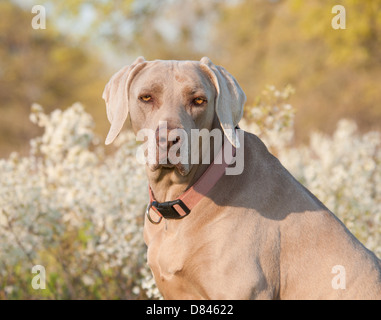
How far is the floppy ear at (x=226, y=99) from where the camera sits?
275 centimetres

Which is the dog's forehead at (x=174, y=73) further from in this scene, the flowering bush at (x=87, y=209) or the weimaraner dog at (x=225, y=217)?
the flowering bush at (x=87, y=209)

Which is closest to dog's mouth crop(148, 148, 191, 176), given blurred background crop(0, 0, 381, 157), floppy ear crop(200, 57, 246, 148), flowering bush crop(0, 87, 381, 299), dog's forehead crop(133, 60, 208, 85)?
floppy ear crop(200, 57, 246, 148)

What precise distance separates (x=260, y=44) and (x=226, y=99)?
19.0 m

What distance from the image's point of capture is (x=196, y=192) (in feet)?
9.39

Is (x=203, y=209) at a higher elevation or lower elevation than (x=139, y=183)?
lower

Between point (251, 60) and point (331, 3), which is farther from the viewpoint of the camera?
point (251, 60)

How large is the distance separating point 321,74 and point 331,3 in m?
4.83

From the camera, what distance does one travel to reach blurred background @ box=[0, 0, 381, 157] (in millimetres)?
15156

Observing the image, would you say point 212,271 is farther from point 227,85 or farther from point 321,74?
point 321,74

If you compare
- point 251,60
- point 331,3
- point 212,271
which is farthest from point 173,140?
point 251,60

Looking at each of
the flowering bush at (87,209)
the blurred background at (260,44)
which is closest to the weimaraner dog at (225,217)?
the flowering bush at (87,209)

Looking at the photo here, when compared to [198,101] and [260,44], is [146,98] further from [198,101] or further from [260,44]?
[260,44]
